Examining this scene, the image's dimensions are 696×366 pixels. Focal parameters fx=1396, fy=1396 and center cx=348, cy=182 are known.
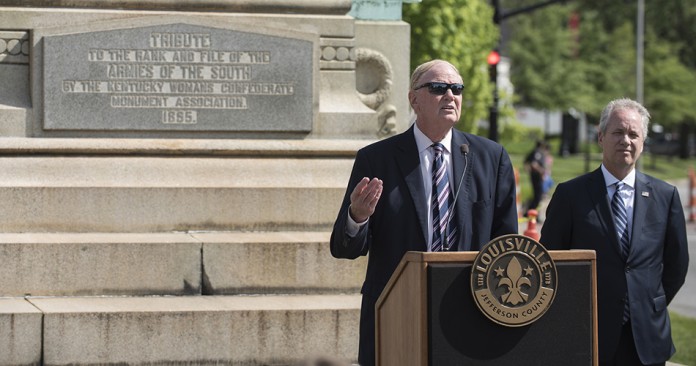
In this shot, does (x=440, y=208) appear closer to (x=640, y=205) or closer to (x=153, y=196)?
(x=640, y=205)

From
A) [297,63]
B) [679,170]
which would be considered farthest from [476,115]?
[679,170]

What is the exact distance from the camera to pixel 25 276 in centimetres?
923

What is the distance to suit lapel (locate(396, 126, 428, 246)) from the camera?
6.08 meters

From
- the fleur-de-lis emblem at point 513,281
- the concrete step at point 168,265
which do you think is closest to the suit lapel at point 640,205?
the fleur-de-lis emblem at point 513,281

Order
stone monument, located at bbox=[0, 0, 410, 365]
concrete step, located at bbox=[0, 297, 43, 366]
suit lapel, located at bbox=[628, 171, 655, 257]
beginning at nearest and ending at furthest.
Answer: suit lapel, located at bbox=[628, 171, 655, 257] → concrete step, located at bbox=[0, 297, 43, 366] → stone monument, located at bbox=[0, 0, 410, 365]

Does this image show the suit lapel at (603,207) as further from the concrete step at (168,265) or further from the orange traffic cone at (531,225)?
the orange traffic cone at (531,225)

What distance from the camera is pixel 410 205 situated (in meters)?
6.10

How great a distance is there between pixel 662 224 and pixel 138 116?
4.88 metres

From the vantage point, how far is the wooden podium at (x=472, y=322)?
538 cm

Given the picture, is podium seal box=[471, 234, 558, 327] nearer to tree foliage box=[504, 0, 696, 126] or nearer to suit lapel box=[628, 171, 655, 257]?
suit lapel box=[628, 171, 655, 257]

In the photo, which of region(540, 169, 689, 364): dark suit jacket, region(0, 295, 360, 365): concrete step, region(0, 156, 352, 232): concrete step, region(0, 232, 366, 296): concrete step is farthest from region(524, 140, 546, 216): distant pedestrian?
region(540, 169, 689, 364): dark suit jacket

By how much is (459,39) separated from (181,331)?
2158cm

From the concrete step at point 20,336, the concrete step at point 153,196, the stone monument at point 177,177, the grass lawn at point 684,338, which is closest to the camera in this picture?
the concrete step at point 20,336

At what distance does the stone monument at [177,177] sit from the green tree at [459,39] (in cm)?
1544
